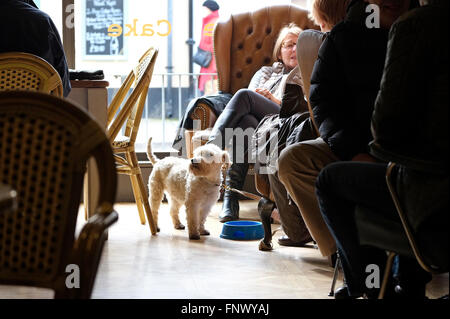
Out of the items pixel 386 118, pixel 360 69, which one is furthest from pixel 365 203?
pixel 360 69

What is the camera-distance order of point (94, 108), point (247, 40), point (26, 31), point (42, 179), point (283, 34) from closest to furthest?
point (42, 179) → point (26, 31) → point (94, 108) → point (283, 34) → point (247, 40)

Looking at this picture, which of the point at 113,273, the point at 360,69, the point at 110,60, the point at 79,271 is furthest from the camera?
the point at 110,60

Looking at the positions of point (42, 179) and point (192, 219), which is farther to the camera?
point (192, 219)

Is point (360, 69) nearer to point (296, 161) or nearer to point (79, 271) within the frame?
point (296, 161)

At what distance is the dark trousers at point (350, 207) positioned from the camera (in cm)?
172

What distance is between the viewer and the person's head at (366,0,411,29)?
2.27 metres

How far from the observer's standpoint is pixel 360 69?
7.63 ft

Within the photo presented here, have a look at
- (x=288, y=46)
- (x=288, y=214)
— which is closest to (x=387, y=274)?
(x=288, y=214)

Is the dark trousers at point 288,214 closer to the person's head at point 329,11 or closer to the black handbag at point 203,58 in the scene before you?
the person's head at point 329,11

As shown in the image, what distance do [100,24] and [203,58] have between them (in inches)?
39.7

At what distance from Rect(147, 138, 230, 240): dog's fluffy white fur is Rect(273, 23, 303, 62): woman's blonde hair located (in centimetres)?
124

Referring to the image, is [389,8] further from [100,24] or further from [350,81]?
[100,24]

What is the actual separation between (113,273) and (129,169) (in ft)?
3.11

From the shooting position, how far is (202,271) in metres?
2.86
